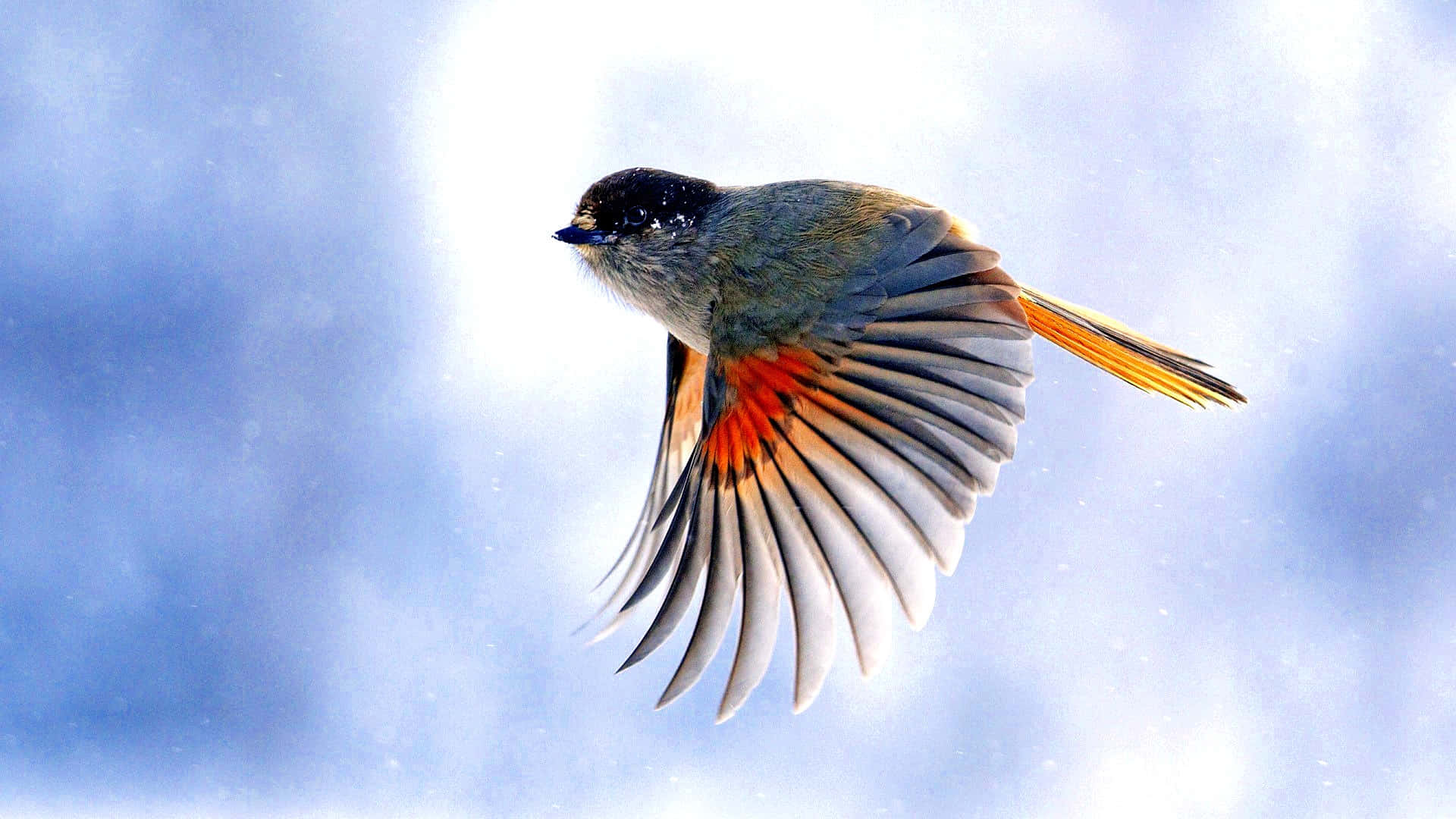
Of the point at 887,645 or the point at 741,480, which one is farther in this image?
the point at 741,480

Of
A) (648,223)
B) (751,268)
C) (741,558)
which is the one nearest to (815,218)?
(751,268)

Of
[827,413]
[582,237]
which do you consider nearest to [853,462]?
[827,413]

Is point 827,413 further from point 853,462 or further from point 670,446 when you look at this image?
point 670,446

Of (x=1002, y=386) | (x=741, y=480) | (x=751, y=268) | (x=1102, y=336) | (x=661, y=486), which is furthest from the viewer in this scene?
(x=661, y=486)

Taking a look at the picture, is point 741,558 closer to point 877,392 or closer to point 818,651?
point 818,651

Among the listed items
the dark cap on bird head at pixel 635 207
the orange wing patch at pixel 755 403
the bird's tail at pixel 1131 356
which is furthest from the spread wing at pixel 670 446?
the bird's tail at pixel 1131 356

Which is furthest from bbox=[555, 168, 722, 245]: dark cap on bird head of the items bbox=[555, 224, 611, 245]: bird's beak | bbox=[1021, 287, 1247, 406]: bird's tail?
bbox=[1021, 287, 1247, 406]: bird's tail

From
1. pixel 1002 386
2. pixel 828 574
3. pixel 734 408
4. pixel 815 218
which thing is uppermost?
pixel 815 218
